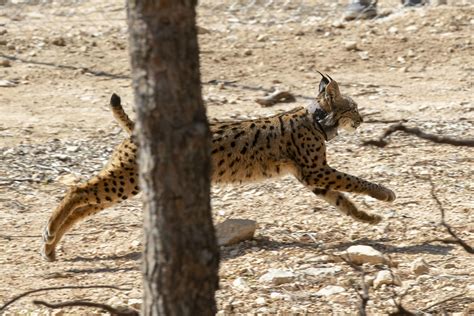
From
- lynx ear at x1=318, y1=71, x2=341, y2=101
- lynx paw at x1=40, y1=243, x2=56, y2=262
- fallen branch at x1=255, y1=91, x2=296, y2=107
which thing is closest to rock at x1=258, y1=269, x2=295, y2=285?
lynx paw at x1=40, y1=243, x2=56, y2=262

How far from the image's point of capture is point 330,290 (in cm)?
595

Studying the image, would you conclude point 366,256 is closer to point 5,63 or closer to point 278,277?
point 278,277

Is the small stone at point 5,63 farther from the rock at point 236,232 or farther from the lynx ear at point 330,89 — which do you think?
the rock at point 236,232

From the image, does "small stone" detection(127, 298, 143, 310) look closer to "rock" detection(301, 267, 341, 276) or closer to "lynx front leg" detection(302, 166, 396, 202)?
"rock" detection(301, 267, 341, 276)

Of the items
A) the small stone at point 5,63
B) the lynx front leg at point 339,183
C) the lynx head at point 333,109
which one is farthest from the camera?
the small stone at point 5,63

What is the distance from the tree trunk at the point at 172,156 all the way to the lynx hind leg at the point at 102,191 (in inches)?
113

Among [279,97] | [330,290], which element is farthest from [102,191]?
[279,97]

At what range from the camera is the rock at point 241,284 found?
6047 mm

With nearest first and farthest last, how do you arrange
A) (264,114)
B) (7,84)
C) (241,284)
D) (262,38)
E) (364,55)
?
(241,284)
(264,114)
(7,84)
(364,55)
(262,38)

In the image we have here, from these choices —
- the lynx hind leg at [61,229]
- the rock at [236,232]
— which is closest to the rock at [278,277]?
the rock at [236,232]

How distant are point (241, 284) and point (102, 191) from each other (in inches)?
46.4

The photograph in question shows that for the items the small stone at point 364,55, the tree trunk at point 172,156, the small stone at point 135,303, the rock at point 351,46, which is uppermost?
the tree trunk at point 172,156

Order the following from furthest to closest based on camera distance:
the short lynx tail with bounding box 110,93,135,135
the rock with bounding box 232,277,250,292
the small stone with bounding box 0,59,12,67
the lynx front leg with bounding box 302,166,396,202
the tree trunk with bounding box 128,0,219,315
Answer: the small stone with bounding box 0,59,12,67
the lynx front leg with bounding box 302,166,396,202
the short lynx tail with bounding box 110,93,135,135
the rock with bounding box 232,277,250,292
the tree trunk with bounding box 128,0,219,315

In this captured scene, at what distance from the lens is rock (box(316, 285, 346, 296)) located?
5.91 metres
